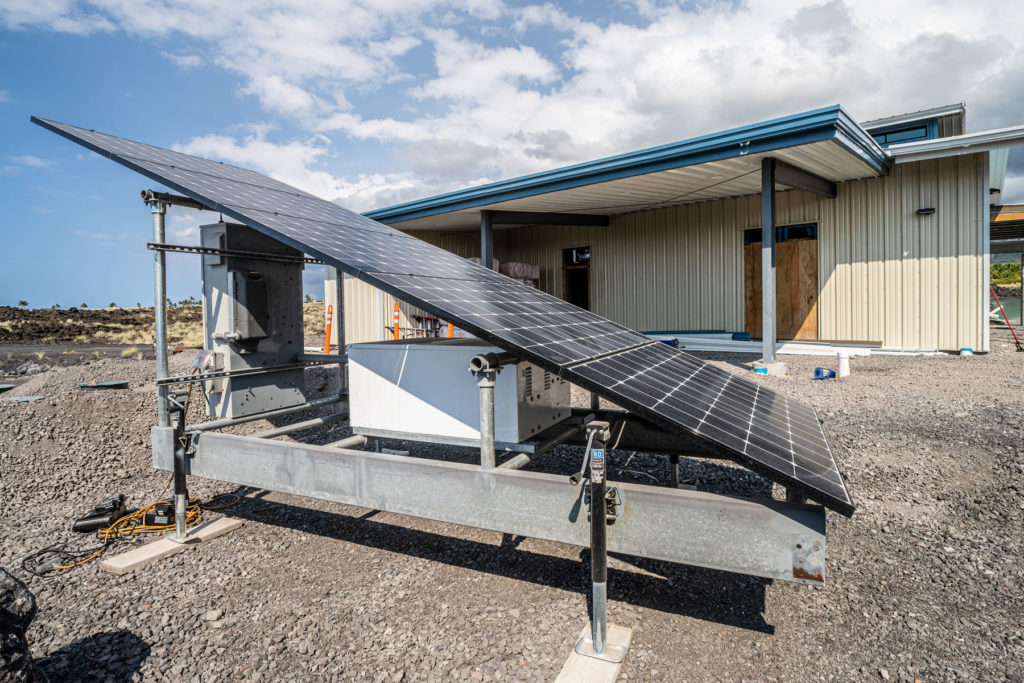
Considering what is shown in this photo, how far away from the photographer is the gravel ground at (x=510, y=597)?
241cm

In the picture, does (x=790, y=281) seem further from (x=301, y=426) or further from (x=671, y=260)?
(x=301, y=426)

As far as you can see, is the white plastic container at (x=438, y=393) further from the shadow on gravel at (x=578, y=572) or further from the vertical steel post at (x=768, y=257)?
the vertical steel post at (x=768, y=257)

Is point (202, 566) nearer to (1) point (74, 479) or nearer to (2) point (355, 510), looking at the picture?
(2) point (355, 510)

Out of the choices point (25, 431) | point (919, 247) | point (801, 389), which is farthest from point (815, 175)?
point (25, 431)

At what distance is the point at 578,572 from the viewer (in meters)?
3.25

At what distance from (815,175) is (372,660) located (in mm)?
13109

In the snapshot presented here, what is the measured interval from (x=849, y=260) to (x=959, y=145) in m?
3.15

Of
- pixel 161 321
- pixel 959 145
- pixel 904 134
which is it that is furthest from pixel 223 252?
pixel 904 134

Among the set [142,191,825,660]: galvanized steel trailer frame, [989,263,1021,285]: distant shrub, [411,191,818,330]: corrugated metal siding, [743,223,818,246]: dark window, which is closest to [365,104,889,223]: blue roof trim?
[743,223,818,246]: dark window

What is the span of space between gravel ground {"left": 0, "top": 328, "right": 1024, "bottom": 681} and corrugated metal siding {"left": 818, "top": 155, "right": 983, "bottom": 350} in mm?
8328

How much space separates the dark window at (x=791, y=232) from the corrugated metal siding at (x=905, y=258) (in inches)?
13.7

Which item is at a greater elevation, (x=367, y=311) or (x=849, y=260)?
(x=849, y=260)

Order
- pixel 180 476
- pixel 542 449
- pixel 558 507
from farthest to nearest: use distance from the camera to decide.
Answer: pixel 180 476, pixel 542 449, pixel 558 507

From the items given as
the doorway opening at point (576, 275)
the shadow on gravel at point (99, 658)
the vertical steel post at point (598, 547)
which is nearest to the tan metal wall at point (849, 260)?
the doorway opening at point (576, 275)
